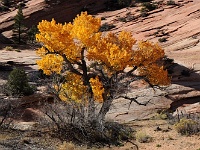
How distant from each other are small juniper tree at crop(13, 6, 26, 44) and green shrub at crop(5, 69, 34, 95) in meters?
27.5

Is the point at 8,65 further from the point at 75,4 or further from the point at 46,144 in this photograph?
the point at 75,4

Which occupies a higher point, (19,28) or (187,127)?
(19,28)

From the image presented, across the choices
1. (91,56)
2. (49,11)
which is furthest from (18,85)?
(49,11)

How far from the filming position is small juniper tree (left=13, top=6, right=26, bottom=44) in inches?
2372

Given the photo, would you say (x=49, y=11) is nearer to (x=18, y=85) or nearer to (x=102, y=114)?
(x=18, y=85)

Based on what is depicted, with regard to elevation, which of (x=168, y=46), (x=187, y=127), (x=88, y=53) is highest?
(x=88, y=53)

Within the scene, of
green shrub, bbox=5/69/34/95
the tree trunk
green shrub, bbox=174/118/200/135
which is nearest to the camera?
the tree trunk

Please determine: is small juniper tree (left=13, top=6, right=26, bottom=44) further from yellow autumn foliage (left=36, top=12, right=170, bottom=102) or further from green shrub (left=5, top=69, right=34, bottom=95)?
yellow autumn foliage (left=36, top=12, right=170, bottom=102)

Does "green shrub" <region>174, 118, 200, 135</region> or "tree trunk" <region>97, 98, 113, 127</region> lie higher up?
"tree trunk" <region>97, 98, 113, 127</region>

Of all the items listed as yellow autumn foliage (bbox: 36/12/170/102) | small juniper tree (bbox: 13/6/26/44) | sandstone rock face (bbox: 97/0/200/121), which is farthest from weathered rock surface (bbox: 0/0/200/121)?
yellow autumn foliage (bbox: 36/12/170/102)

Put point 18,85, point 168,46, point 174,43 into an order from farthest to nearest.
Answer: point 174,43 < point 168,46 < point 18,85

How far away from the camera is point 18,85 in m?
34.4

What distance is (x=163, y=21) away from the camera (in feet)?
190

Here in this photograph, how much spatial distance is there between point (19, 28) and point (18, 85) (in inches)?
1138
